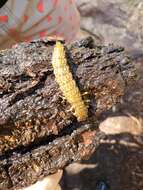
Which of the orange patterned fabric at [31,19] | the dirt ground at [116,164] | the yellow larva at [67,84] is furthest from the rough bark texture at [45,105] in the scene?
the dirt ground at [116,164]

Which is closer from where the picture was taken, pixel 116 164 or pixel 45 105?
pixel 45 105

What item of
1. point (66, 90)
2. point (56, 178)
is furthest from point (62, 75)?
point (56, 178)

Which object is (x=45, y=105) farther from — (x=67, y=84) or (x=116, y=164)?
(x=116, y=164)

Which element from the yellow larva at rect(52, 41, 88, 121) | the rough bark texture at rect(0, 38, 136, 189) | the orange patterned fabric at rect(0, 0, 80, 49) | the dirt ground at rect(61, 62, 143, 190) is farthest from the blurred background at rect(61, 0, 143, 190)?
the yellow larva at rect(52, 41, 88, 121)

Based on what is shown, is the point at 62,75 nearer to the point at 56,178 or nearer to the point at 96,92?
the point at 96,92

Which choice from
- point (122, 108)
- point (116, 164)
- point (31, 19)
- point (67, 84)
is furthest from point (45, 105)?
point (122, 108)

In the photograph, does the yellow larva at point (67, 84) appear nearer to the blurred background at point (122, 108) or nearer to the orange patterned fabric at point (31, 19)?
the orange patterned fabric at point (31, 19)

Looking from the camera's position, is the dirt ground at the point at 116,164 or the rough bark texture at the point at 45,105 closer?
the rough bark texture at the point at 45,105
